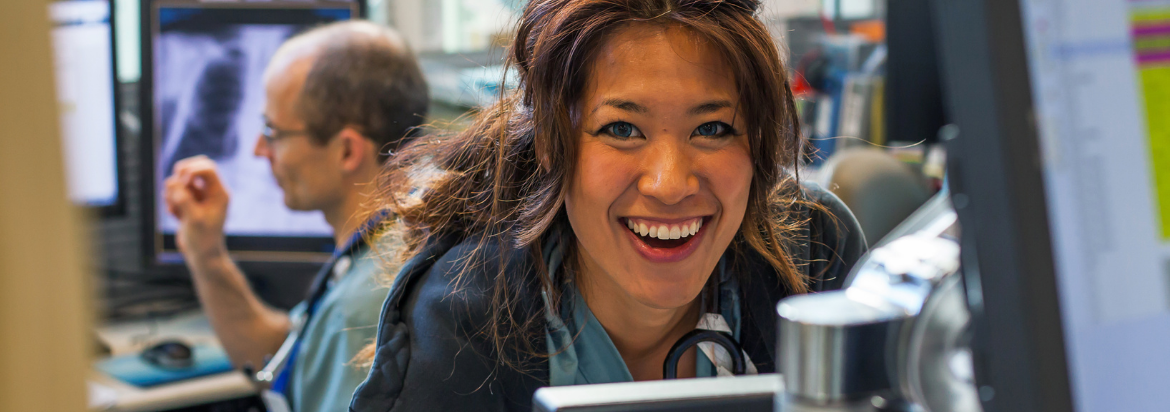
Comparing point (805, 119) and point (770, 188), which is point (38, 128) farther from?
point (805, 119)

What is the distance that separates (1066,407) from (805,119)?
2.18 m

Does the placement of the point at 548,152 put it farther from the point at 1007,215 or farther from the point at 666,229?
the point at 1007,215

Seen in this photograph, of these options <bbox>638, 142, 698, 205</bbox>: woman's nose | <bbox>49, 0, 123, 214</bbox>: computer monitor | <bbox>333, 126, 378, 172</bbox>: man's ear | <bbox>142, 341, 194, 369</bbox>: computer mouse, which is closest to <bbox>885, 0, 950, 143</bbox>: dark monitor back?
<bbox>638, 142, 698, 205</bbox>: woman's nose

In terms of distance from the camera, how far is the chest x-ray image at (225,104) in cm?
193

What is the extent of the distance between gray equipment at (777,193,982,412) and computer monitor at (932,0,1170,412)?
0.07 ft

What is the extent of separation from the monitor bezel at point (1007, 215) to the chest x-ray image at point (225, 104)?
176cm

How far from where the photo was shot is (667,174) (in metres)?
0.81

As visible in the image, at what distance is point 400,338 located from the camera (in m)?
0.85

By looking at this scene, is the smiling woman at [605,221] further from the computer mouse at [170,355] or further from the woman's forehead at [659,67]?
the computer mouse at [170,355]

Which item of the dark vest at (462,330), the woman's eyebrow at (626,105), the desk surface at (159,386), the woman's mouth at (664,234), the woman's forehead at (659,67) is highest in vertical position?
the woman's forehead at (659,67)

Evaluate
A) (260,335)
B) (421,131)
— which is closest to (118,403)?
(260,335)

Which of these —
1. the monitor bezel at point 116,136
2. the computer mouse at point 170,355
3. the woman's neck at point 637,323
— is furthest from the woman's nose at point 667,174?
the monitor bezel at point 116,136

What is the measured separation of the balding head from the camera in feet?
5.35

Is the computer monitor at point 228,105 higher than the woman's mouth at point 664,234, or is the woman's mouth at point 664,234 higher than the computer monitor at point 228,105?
the computer monitor at point 228,105
